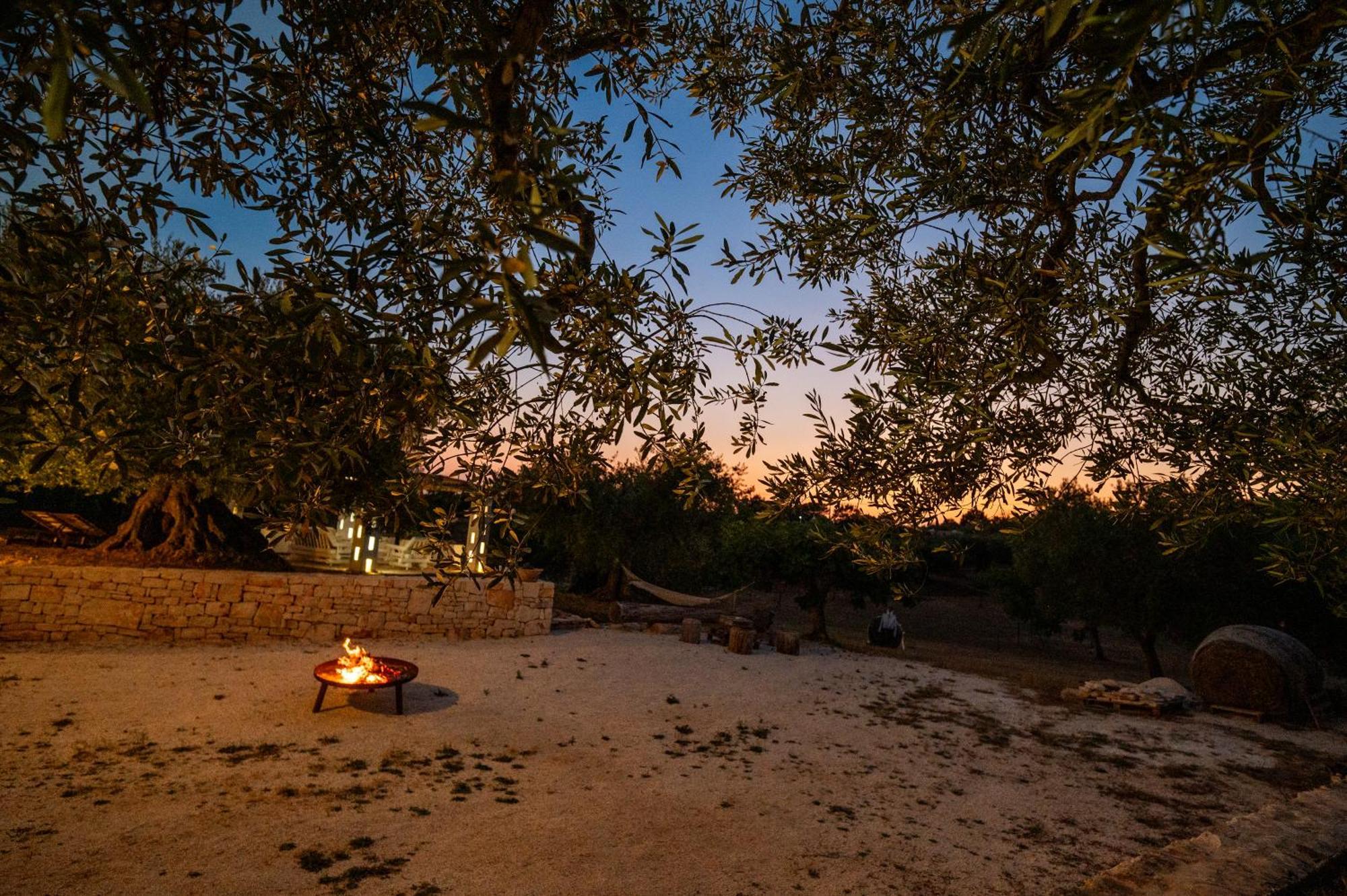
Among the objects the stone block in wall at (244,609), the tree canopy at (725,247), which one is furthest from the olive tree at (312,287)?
the stone block in wall at (244,609)

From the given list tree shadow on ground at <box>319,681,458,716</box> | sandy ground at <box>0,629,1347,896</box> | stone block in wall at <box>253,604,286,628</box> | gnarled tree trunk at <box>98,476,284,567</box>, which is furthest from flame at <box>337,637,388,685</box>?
gnarled tree trunk at <box>98,476,284,567</box>

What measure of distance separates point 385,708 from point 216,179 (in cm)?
773

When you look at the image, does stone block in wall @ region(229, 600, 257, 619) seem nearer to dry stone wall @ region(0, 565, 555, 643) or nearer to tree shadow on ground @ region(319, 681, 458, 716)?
dry stone wall @ region(0, 565, 555, 643)

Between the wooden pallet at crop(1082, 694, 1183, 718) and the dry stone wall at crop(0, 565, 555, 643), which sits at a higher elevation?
the dry stone wall at crop(0, 565, 555, 643)

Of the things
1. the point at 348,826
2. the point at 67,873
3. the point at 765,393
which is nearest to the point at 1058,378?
the point at 765,393

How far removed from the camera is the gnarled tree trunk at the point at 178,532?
43.9ft

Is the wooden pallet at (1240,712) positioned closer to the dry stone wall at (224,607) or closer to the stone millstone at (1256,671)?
the stone millstone at (1256,671)

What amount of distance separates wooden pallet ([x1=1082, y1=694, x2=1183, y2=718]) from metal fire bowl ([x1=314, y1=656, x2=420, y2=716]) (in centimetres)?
1313

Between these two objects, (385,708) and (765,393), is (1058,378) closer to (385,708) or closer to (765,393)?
(765,393)

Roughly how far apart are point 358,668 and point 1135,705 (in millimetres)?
14436

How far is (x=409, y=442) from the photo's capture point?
2.77 meters

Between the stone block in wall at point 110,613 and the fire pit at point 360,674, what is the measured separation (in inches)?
190

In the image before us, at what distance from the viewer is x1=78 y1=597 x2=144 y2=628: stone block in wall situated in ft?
36.0

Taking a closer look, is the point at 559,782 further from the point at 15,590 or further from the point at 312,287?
the point at 15,590
